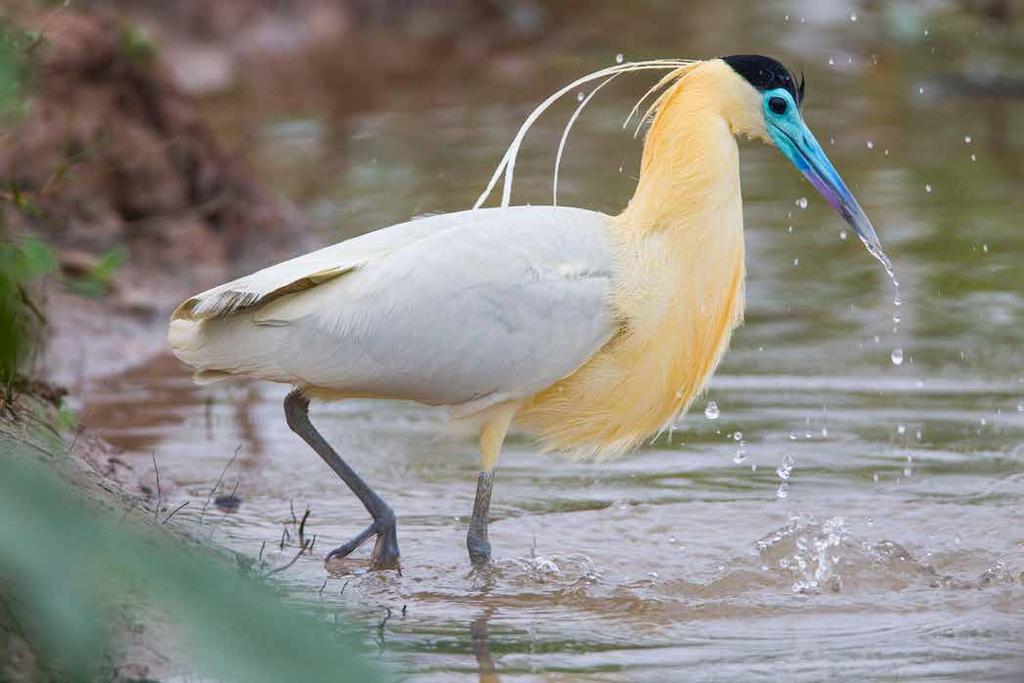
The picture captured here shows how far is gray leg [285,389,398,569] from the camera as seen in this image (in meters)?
5.48

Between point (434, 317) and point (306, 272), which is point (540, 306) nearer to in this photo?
point (434, 317)

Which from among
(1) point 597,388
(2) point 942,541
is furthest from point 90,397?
(2) point 942,541

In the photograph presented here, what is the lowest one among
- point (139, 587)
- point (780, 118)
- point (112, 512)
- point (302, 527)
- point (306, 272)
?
point (302, 527)

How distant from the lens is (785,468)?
635 cm

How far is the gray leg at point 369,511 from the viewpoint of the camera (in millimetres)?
5477

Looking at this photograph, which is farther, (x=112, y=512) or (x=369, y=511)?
(x=369, y=511)

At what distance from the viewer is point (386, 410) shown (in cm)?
761

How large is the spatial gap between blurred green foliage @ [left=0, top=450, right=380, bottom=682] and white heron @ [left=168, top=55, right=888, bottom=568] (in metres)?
3.65

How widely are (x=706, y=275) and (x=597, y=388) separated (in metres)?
0.50

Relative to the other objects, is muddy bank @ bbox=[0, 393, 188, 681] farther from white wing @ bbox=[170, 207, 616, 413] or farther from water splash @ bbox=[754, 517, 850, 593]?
water splash @ bbox=[754, 517, 850, 593]

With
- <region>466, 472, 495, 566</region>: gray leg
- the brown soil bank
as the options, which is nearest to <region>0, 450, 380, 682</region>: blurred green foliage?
<region>466, 472, 495, 566</region>: gray leg

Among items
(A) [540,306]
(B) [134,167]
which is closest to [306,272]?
(A) [540,306]

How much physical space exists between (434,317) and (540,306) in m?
0.32

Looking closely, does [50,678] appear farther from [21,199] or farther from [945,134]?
[945,134]
